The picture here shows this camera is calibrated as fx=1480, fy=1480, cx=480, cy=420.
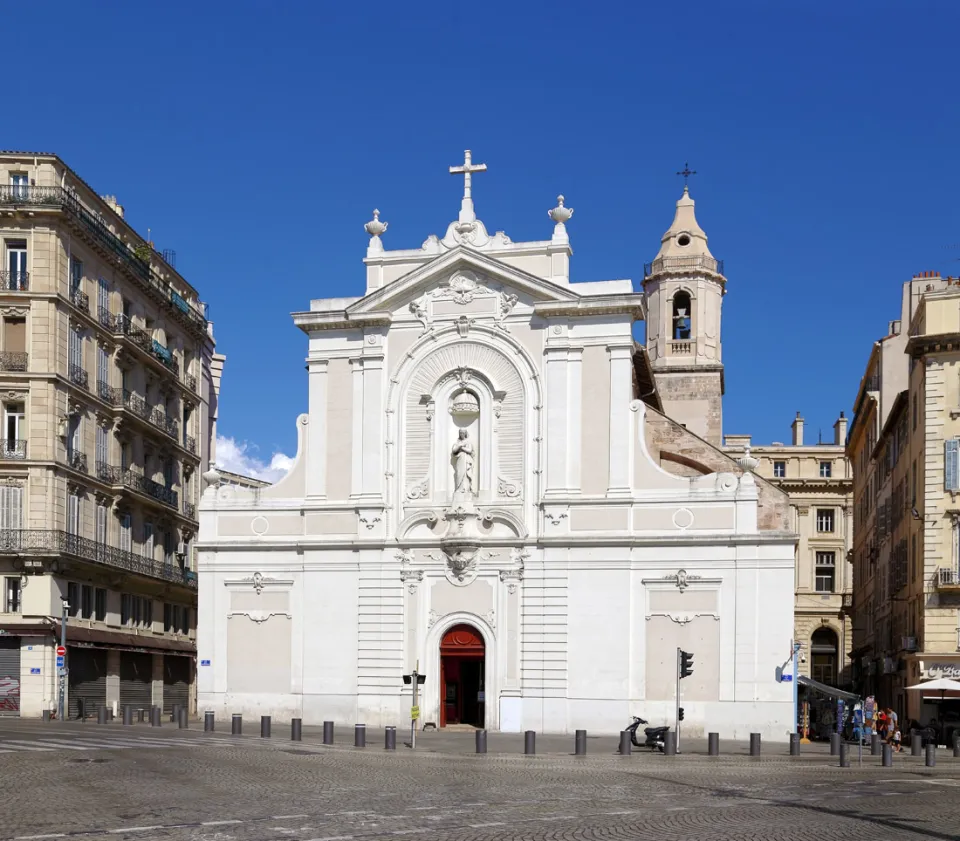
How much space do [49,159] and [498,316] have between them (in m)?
17.5

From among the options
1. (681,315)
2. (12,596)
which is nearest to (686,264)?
(681,315)

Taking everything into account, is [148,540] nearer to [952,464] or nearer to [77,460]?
[77,460]

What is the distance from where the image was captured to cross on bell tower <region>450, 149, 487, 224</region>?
169 feet

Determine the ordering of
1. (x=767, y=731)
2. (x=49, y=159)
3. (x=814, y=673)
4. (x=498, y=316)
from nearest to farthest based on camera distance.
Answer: (x=767, y=731) → (x=498, y=316) → (x=49, y=159) → (x=814, y=673)

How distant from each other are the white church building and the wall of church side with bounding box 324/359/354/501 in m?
0.08

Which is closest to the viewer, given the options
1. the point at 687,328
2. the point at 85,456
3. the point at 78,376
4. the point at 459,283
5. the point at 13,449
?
the point at 459,283

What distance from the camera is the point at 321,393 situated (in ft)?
167

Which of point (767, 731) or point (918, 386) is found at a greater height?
point (918, 386)

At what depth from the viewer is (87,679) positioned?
55000mm

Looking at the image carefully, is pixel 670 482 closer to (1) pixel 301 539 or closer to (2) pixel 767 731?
(2) pixel 767 731

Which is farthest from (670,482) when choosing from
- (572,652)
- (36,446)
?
(36,446)

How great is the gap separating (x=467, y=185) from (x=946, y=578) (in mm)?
20852

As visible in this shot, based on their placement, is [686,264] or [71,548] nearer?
[71,548]

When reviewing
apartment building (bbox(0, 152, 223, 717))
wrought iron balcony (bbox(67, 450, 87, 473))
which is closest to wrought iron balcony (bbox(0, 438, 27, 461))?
apartment building (bbox(0, 152, 223, 717))
